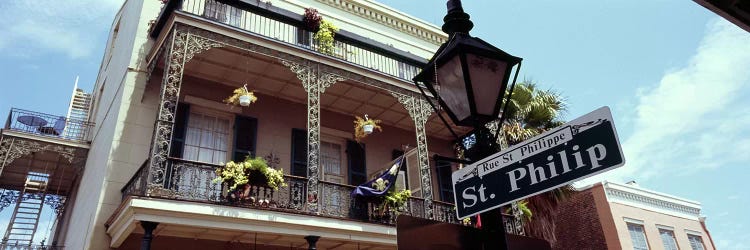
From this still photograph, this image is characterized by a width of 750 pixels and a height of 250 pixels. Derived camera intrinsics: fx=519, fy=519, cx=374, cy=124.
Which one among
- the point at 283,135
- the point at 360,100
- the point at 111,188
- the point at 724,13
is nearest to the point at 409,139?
the point at 360,100

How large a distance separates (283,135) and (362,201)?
9.30 feet

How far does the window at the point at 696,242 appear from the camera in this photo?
835 inches

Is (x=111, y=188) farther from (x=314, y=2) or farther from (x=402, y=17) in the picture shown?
(x=402, y=17)

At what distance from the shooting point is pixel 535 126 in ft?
54.4

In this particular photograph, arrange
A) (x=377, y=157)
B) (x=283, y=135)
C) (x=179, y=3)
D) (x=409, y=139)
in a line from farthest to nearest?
(x=409, y=139) → (x=377, y=157) → (x=283, y=135) → (x=179, y=3)

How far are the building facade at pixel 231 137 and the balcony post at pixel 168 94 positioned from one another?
3cm

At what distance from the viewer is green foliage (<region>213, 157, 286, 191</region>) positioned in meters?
9.34

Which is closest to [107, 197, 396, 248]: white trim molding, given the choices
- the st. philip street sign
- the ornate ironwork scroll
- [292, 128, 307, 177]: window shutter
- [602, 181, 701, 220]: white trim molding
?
[292, 128, 307, 177]: window shutter

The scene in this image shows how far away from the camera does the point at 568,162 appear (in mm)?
2576

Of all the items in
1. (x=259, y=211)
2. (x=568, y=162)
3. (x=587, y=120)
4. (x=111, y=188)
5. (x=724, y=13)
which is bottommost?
(x=568, y=162)

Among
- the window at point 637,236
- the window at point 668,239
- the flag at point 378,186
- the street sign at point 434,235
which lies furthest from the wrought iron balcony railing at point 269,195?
the window at point 668,239

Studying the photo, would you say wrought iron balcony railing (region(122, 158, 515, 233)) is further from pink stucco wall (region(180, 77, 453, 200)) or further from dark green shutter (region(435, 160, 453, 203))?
dark green shutter (region(435, 160, 453, 203))

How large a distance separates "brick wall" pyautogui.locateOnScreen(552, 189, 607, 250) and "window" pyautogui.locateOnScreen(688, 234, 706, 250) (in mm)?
5407

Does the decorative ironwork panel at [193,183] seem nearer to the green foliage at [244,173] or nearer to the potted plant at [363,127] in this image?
the green foliage at [244,173]
